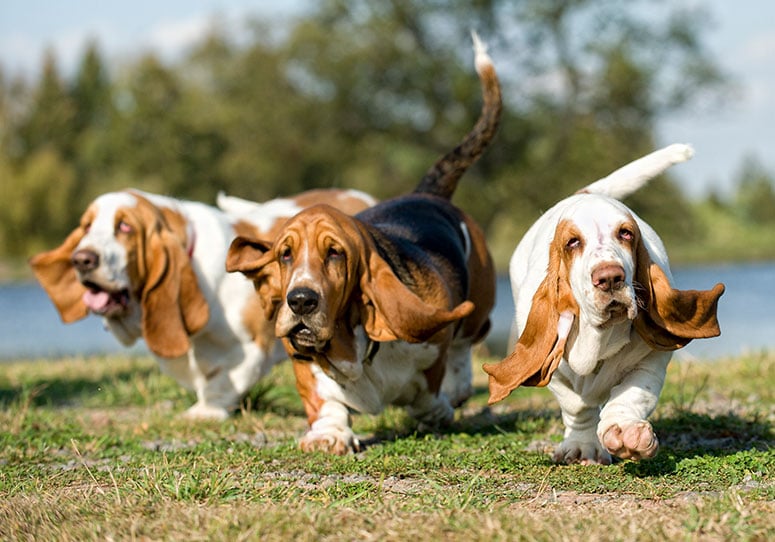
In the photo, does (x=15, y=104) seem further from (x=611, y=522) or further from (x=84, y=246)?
(x=611, y=522)

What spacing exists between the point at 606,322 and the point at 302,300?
1263 mm

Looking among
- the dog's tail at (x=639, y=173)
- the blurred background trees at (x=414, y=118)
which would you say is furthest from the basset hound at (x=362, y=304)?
the blurred background trees at (x=414, y=118)

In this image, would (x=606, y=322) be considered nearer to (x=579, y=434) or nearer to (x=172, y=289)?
(x=579, y=434)

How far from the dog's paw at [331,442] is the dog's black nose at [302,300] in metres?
0.74

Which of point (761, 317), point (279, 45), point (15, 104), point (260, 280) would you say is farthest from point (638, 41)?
point (260, 280)

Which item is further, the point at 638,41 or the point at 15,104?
the point at 15,104

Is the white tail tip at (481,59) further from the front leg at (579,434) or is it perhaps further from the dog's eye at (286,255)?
the front leg at (579,434)

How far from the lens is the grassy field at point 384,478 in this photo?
3.17 metres

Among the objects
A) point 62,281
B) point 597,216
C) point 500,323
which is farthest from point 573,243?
point 500,323

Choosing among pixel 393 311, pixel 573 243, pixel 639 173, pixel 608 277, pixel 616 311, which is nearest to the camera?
pixel 608 277

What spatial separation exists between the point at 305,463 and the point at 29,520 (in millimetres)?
1414

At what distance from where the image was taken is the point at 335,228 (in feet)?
15.2

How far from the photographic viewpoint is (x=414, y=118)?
3291cm

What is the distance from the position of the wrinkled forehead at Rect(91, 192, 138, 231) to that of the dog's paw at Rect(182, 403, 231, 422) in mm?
1190
